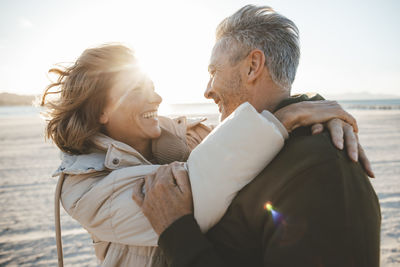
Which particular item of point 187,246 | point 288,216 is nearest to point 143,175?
point 187,246

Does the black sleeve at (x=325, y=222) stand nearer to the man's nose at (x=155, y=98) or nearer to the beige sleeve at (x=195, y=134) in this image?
the beige sleeve at (x=195, y=134)

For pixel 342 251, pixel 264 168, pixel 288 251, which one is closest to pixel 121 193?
pixel 264 168

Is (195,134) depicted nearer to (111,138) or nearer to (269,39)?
(111,138)

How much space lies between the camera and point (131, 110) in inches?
95.9

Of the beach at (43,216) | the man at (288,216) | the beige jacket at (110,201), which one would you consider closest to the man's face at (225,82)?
the man at (288,216)

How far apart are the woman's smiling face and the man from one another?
960 mm

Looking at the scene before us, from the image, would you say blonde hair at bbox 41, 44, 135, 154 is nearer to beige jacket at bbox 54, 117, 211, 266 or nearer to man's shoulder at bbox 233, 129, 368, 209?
beige jacket at bbox 54, 117, 211, 266

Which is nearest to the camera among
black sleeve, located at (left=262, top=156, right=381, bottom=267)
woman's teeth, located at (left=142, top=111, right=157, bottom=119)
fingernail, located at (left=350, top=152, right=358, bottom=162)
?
black sleeve, located at (left=262, top=156, right=381, bottom=267)

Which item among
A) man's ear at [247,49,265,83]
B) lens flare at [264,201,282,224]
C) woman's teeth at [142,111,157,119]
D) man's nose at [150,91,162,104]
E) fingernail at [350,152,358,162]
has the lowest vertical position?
woman's teeth at [142,111,157,119]

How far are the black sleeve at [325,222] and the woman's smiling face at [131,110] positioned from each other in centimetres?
158

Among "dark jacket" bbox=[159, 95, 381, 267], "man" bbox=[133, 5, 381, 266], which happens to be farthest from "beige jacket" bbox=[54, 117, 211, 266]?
"dark jacket" bbox=[159, 95, 381, 267]

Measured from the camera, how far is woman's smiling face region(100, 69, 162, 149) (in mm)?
2385

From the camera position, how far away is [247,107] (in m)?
1.31

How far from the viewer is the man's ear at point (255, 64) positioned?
1964 millimetres
